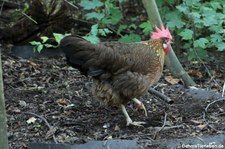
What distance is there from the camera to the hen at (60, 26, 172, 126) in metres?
4.27

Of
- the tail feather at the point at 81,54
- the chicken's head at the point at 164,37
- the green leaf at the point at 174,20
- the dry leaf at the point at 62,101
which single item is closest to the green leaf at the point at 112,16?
the green leaf at the point at 174,20

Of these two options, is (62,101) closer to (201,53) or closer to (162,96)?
(162,96)

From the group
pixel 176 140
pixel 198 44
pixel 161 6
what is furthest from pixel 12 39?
pixel 176 140

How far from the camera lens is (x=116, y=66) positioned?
4367mm

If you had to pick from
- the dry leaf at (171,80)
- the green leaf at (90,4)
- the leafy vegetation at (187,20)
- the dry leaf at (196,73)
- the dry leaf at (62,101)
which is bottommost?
the dry leaf at (62,101)

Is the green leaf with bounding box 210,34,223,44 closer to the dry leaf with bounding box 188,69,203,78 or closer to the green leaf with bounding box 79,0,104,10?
the dry leaf with bounding box 188,69,203,78

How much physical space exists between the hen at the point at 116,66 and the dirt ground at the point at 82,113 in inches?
11.6

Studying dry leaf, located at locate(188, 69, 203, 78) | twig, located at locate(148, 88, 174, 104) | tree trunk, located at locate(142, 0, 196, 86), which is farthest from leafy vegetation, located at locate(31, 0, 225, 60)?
twig, located at locate(148, 88, 174, 104)

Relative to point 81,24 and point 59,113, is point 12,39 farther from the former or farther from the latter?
point 59,113

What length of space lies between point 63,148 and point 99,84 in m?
0.89

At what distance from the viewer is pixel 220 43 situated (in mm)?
5945

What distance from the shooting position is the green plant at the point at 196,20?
569 cm

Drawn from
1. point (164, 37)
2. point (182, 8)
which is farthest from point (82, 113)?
point (182, 8)

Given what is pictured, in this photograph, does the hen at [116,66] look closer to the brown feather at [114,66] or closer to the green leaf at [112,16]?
the brown feather at [114,66]
